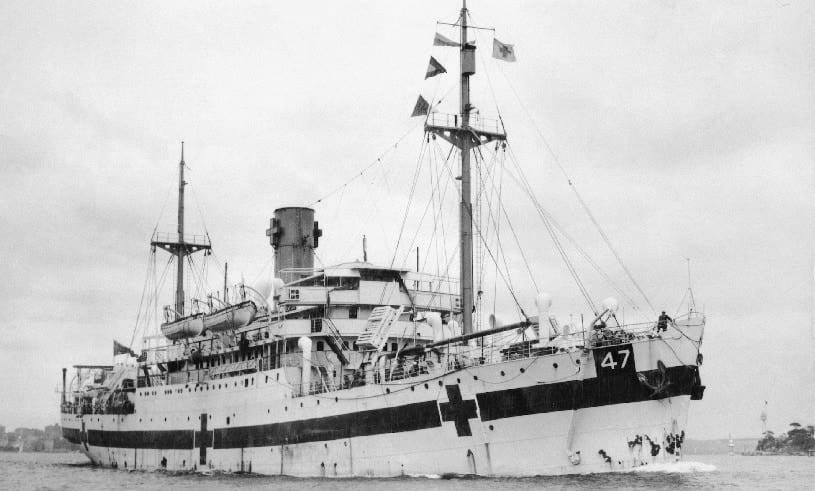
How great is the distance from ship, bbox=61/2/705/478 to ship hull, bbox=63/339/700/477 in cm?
4

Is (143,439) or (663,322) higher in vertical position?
(663,322)

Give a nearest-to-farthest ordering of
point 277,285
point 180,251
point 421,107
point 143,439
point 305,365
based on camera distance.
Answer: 1. point 305,365
2. point 421,107
3. point 277,285
4. point 143,439
5. point 180,251

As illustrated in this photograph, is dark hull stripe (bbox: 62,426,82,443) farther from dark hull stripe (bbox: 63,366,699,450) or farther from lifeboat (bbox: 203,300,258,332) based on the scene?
dark hull stripe (bbox: 63,366,699,450)

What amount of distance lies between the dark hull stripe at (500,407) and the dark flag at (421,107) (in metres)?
10.5

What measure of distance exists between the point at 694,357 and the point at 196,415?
2099 centimetres

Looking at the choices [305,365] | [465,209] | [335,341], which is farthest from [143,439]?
[465,209]

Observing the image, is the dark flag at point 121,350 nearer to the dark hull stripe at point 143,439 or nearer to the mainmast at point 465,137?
the dark hull stripe at point 143,439

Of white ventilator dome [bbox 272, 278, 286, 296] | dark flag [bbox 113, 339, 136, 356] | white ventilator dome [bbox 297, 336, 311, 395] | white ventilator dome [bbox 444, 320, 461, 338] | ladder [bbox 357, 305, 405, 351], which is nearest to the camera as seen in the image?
ladder [bbox 357, 305, 405, 351]

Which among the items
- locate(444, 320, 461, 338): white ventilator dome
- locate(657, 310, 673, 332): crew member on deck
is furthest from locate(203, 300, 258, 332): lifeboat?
locate(657, 310, 673, 332): crew member on deck

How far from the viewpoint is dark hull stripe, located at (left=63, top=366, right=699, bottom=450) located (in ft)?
80.2

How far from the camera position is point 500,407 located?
995 inches

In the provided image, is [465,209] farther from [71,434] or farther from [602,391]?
[71,434]

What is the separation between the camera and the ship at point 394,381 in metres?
24.5

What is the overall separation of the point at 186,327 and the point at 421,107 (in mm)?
14447
